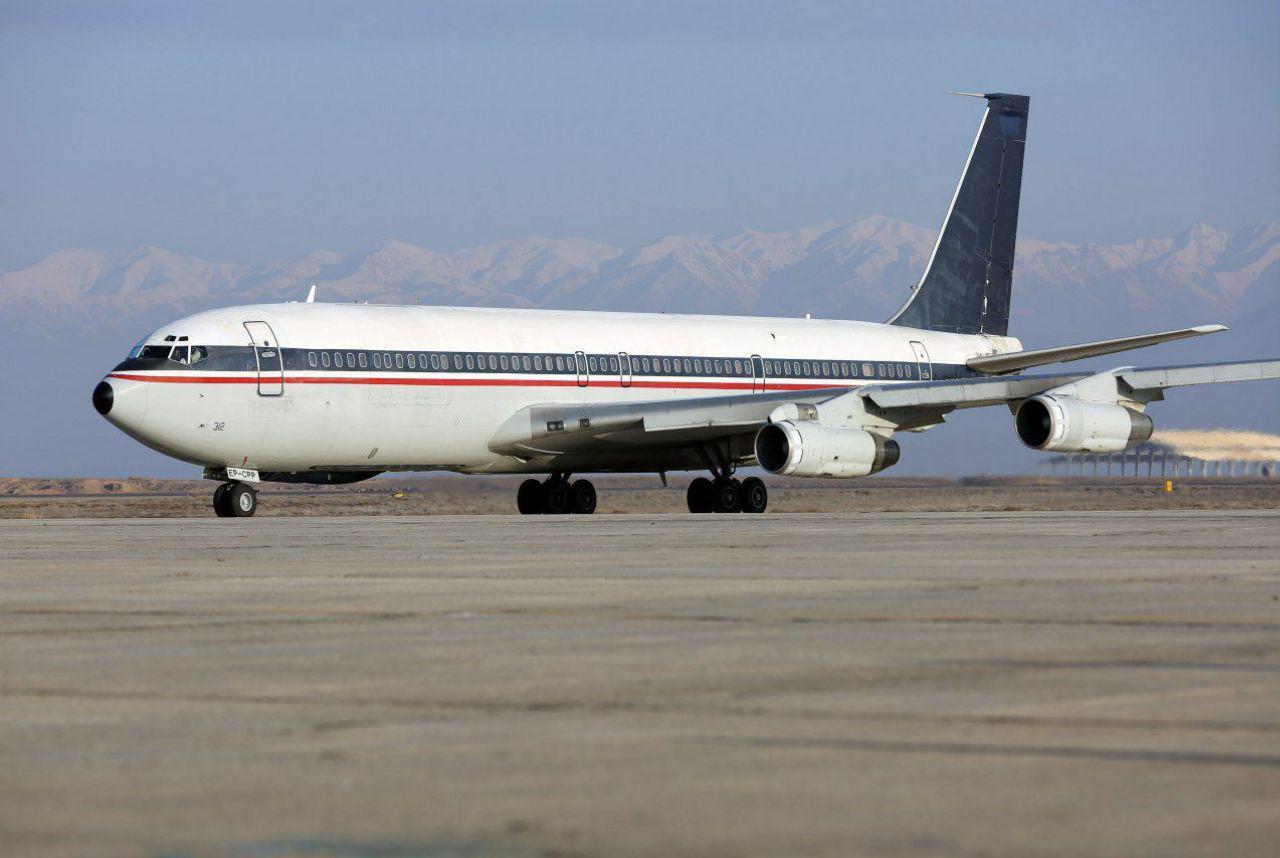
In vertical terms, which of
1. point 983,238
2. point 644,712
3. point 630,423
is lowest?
point 644,712

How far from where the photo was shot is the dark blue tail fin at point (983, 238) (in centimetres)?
4825

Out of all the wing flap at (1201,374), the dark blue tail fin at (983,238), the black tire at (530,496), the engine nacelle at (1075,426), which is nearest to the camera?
the engine nacelle at (1075,426)

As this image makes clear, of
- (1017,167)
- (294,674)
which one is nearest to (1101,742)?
(294,674)

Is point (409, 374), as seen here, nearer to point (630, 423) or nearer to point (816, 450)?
point (630, 423)

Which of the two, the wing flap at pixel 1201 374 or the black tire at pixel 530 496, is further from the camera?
the black tire at pixel 530 496

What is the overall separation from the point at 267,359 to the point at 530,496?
927cm

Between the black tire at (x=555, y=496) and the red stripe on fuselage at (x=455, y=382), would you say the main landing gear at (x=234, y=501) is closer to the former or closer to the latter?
the red stripe on fuselage at (x=455, y=382)

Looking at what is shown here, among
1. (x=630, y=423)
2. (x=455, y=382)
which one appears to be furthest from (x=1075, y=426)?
(x=455, y=382)

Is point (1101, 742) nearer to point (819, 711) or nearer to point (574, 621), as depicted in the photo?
point (819, 711)

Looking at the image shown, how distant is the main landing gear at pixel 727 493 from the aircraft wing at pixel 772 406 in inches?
71.6

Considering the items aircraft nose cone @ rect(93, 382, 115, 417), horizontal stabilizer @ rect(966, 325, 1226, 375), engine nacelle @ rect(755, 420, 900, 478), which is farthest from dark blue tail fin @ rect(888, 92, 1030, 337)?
aircraft nose cone @ rect(93, 382, 115, 417)

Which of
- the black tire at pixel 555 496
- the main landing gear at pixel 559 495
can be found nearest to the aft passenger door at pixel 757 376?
the main landing gear at pixel 559 495

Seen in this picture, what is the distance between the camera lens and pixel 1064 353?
140 feet

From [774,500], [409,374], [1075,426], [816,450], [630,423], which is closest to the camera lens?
[816,450]
